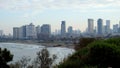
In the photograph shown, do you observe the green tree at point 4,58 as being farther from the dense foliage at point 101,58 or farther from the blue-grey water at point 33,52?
the blue-grey water at point 33,52

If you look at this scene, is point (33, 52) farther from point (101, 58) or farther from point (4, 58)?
point (101, 58)

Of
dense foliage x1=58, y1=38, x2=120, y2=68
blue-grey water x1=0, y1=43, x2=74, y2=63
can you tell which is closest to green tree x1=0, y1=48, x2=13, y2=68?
dense foliage x1=58, y1=38, x2=120, y2=68

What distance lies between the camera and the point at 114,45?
848 centimetres

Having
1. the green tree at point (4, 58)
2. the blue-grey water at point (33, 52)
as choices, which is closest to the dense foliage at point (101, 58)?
the green tree at point (4, 58)

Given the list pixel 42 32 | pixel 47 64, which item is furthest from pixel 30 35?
pixel 47 64

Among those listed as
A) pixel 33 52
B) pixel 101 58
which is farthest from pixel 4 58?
pixel 33 52

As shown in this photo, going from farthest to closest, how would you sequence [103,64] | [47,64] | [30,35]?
[30,35], [47,64], [103,64]

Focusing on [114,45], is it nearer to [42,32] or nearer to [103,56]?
[103,56]

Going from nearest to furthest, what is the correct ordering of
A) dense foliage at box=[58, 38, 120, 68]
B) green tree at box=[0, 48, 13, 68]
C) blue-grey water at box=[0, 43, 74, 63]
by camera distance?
1. dense foliage at box=[58, 38, 120, 68]
2. green tree at box=[0, 48, 13, 68]
3. blue-grey water at box=[0, 43, 74, 63]

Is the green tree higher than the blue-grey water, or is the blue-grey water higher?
the green tree

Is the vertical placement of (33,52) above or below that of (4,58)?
A: below

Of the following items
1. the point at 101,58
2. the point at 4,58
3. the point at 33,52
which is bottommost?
the point at 33,52

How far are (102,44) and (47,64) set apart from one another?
31.8 ft

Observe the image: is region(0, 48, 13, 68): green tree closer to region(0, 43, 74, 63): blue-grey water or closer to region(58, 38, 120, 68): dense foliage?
region(58, 38, 120, 68): dense foliage
